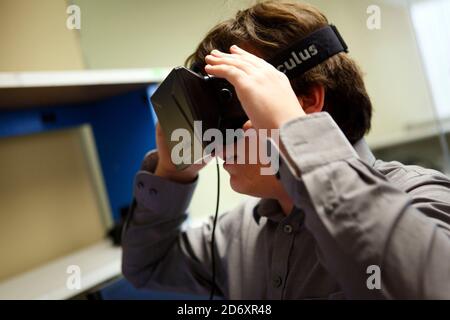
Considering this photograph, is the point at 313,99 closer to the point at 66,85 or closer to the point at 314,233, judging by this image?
the point at 314,233

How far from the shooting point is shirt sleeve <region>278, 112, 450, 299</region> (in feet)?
1.45

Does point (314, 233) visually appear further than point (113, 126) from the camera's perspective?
No

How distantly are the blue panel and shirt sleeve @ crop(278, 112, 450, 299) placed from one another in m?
0.78

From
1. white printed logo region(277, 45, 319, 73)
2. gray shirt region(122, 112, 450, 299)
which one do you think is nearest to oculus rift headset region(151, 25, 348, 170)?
white printed logo region(277, 45, 319, 73)

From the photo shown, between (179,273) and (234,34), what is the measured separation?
60 centimetres

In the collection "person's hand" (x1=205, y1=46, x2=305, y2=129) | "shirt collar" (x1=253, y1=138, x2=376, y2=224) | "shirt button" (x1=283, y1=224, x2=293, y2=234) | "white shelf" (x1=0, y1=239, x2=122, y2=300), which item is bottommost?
"white shelf" (x1=0, y1=239, x2=122, y2=300)

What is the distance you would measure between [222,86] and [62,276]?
0.70 metres

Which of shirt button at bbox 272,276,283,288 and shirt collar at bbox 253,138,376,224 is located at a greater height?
shirt collar at bbox 253,138,376,224

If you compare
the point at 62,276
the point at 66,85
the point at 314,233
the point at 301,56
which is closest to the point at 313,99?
the point at 301,56

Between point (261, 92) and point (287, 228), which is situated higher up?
point (261, 92)

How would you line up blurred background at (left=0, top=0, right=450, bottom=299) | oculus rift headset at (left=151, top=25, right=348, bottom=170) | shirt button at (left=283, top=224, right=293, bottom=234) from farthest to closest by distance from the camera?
blurred background at (left=0, top=0, right=450, bottom=299) → shirt button at (left=283, top=224, right=293, bottom=234) → oculus rift headset at (left=151, top=25, right=348, bottom=170)

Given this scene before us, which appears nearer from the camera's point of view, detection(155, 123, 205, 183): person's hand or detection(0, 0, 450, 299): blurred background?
detection(155, 123, 205, 183): person's hand

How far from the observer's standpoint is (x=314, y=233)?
48cm

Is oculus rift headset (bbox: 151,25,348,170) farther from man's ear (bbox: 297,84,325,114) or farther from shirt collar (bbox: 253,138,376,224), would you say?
shirt collar (bbox: 253,138,376,224)
